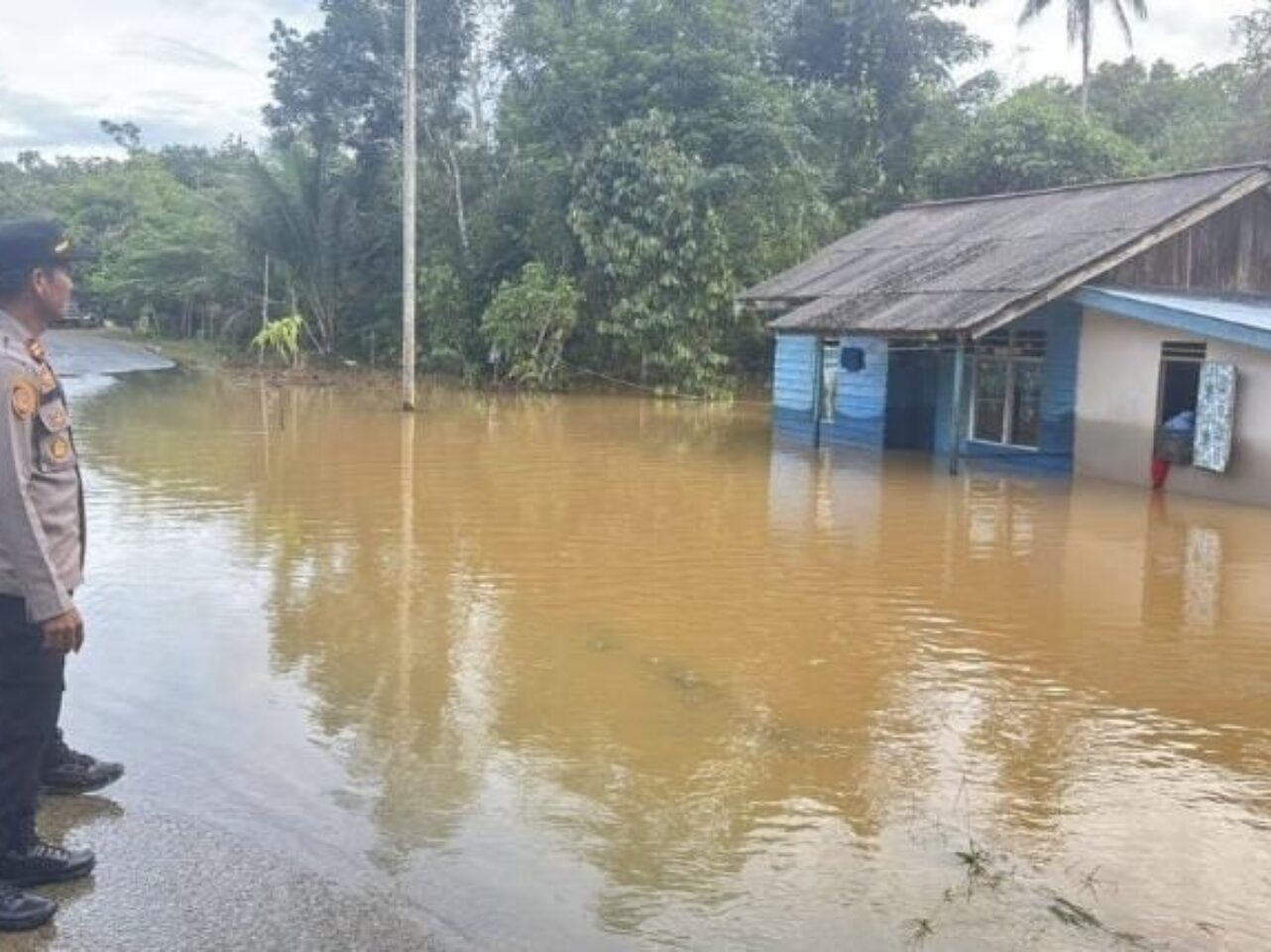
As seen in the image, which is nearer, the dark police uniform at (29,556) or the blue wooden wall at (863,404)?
the dark police uniform at (29,556)

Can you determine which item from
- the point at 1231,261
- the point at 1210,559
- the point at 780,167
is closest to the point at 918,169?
the point at 780,167

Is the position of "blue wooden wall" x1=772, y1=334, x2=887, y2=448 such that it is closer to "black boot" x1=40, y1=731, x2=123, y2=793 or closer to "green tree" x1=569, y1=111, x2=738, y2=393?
"green tree" x1=569, y1=111, x2=738, y2=393

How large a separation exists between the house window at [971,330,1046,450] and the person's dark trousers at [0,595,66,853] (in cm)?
1541

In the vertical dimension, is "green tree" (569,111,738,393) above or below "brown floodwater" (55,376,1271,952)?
above

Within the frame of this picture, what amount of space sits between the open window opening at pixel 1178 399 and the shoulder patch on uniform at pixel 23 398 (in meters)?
13.6

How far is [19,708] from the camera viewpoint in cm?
378

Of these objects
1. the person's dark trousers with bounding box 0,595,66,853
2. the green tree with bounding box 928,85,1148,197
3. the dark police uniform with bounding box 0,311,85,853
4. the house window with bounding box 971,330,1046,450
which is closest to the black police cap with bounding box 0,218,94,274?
the dark police uniform with bounding box 0,311,85,853

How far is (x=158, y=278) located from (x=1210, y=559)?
39.3 m

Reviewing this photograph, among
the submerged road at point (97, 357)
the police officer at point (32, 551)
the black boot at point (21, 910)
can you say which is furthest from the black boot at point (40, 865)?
the submerged road at point (97, 357)

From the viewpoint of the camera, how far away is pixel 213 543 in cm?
1016

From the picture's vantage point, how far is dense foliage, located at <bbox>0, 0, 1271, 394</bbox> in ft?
93.4

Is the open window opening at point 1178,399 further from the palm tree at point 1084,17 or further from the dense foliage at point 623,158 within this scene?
the palm tree at point 1084,17

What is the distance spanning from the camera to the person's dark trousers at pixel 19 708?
12.3 feet

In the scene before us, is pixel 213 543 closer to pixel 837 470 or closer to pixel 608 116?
pixel 837 470
